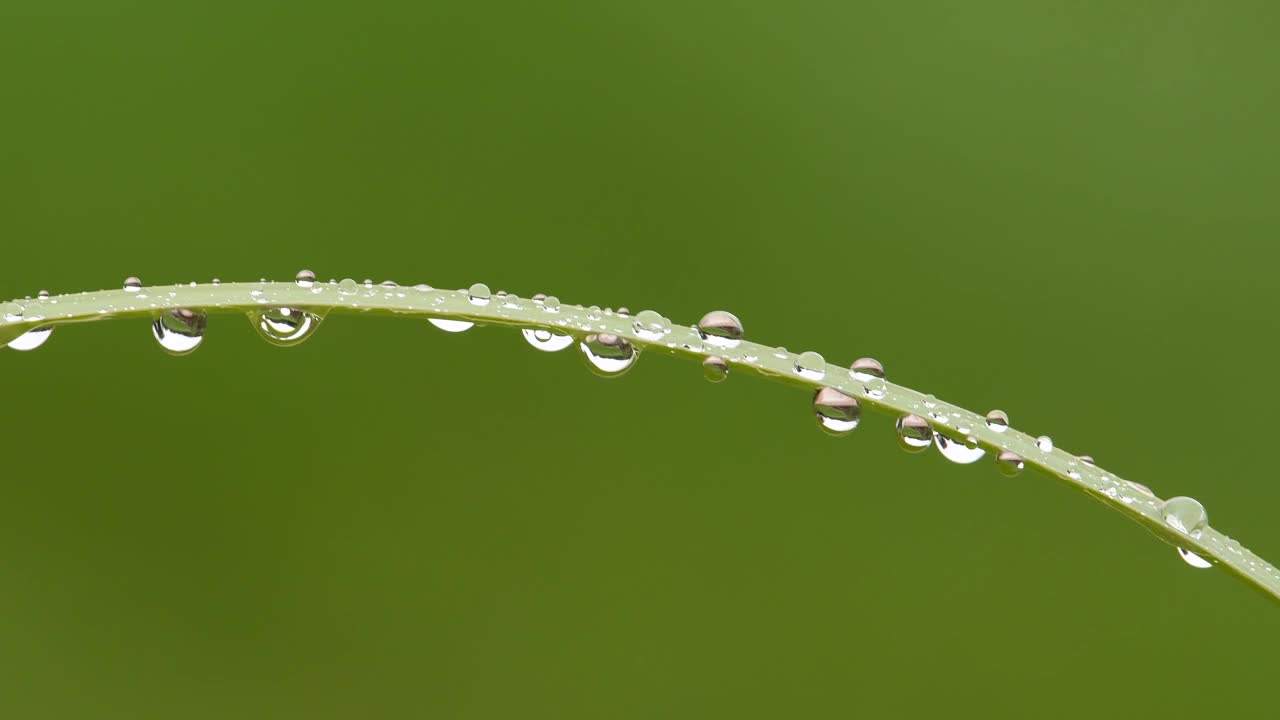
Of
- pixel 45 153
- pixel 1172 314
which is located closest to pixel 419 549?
pixel 45 153

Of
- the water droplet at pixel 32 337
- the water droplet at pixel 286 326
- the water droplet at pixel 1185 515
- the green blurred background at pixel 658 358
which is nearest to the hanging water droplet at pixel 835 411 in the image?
the water droplet at pixel 1185 515

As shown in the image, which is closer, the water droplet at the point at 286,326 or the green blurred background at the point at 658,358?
the water droplet at the point at 286,326

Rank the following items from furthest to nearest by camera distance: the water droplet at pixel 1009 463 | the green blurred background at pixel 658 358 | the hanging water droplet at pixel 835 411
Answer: the green blurred background at pixel 658 358, the hanging water droplet at pixel 835 411, the water droplet at pixel 1009 463

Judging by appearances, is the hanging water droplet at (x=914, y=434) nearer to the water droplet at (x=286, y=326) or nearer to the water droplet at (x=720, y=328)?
the water droplet at (x=720, y=328)

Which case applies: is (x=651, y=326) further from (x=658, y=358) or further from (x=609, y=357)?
(x=658, y=358)

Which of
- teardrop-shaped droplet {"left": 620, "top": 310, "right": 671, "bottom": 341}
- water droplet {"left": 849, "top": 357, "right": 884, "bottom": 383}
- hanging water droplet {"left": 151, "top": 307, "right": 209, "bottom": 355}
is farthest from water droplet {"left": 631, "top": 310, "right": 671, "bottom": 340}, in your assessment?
hanging water droplet {"left": 151, "top": 307, "right": 209, "bottom": 355}

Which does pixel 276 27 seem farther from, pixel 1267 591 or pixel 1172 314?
pixel 1267 591

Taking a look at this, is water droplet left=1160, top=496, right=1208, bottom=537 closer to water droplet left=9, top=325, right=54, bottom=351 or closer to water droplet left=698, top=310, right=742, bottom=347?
water droplet left=698, top=310, right=742, bottom=347
